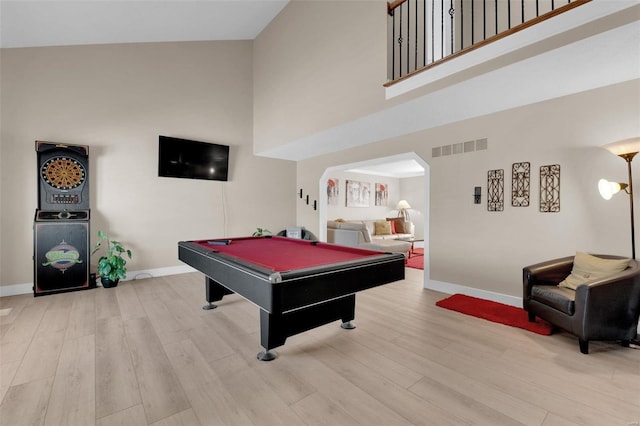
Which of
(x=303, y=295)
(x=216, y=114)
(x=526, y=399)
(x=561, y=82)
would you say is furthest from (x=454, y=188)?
(x=216, y=114)

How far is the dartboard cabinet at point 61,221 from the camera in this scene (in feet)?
12.5

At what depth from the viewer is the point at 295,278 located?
1.68m

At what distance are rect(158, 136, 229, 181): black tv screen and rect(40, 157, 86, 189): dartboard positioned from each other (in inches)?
43.1

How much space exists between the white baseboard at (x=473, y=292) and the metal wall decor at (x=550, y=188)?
1.13 meters

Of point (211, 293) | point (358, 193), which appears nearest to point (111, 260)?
point (211, 293)

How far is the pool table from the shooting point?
166cm

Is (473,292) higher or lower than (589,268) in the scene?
lower

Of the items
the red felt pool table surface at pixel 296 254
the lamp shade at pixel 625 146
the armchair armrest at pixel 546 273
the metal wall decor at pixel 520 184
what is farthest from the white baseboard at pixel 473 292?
the red felt pool table surface at pixel 296 254

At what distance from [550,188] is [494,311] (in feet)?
5.08

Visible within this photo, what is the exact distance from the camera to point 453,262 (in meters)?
4.03

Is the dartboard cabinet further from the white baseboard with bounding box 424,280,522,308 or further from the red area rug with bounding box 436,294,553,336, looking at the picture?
the white baseboard with bounding box 424,280,522,308

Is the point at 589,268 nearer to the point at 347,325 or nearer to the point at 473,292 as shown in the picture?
the point at 473,292

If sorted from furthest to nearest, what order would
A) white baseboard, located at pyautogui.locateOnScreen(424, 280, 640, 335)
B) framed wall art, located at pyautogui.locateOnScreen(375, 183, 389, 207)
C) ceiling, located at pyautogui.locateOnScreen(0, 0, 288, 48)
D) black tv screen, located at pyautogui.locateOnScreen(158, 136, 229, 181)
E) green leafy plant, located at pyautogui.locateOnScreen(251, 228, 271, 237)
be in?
1. framed wall art, located at pyautogui.locateOnScreen(375, 183, 389, 207)
2. green leafy plant, located at pyautogui.locateOnScreen(251, 228, 271, 237)
3. black tv screen, located at pyautogui.locateOnScreen(158, 136, 229, 181)
4. ceiling, located at pyautogui.locateOnScreen(0, 0, 288, 48)
5. white baseboard, located at pyautogui.locateOnScreen(424, 280, 640, 335)

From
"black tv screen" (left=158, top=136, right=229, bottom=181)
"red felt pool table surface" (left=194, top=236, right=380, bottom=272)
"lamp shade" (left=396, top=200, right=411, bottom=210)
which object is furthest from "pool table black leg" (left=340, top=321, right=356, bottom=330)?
"lamp shade" (left=396, top=200, right=411, bottom=210)
